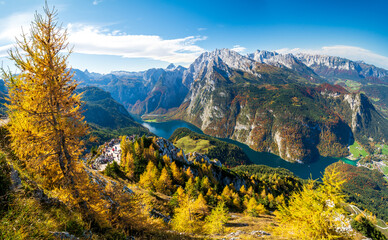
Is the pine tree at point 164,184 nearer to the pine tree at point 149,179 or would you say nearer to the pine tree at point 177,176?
the pine tree at point 149,179

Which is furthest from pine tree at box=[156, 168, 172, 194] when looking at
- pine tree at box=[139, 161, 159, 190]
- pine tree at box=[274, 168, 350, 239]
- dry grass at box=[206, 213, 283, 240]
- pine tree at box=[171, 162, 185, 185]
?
pine tree at box=[274, 168, 350, 239]

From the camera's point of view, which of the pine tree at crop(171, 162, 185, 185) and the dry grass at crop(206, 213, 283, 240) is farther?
the pine tree at crop(171, 162, 185, 185)

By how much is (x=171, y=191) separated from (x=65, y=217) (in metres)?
47.7

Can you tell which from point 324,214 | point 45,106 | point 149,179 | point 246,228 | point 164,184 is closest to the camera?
point 45,106

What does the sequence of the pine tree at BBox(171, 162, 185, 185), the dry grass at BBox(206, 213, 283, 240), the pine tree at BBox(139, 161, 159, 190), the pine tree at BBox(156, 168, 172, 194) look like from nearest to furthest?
the dry grass at BBox(206, 213, 283, 240), the pine tree at BBox(139, 161, 159, 190), the pine tree at BBox(156, 168, 172, 194), the pine tree at BBox(171, 162, 185, 185)

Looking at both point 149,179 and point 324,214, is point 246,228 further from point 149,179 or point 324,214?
point 149,179

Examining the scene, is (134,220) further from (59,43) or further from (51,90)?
(59,43)

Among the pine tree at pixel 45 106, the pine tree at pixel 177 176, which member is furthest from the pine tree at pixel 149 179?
the pine tree at pixel 45 106

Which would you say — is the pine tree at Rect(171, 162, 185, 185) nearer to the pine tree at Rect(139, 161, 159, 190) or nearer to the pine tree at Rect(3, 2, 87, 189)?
the pine tree at Rect(139, 161, 159, 190)

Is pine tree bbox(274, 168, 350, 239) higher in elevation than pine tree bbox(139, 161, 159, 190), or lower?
higher

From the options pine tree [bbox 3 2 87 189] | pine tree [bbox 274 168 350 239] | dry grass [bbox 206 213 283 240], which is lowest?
dry grass [bbox 206 213 283 240]

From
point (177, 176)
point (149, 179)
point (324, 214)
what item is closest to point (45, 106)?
point (324, 214)

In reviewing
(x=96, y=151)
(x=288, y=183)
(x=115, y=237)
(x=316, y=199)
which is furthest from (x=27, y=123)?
(x=288, y=183)

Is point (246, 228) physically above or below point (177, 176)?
below
